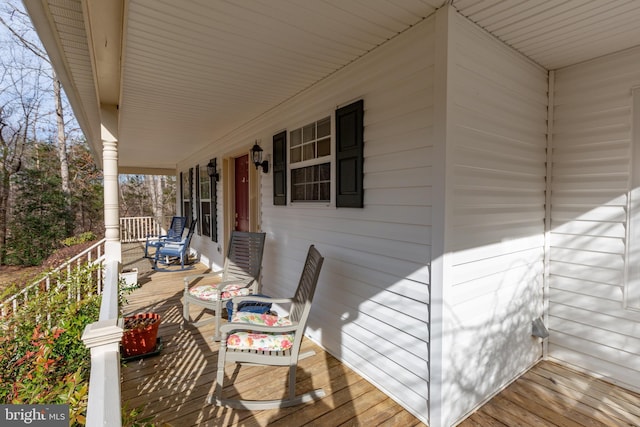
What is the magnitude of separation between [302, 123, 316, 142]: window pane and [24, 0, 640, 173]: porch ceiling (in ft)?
1.34

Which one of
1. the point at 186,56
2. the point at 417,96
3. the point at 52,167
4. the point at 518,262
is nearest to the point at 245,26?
the point at 186,56

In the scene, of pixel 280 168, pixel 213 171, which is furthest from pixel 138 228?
pixel 280 168

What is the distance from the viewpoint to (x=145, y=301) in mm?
4410

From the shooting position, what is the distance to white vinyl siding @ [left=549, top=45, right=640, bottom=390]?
2.36 m

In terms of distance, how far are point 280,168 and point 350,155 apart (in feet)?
4.58

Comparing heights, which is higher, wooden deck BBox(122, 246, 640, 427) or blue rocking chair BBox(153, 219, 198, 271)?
blue rocking chair BBox(153, 219, 198, 271)

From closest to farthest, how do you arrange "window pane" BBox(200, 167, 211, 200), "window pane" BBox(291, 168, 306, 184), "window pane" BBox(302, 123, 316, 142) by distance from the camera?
"window pane" BBox(302, 123, 316, 142) < "window pane" BBox(291, 168, 306, 184) < "window pane" BBox(200, 167, 211, 200)

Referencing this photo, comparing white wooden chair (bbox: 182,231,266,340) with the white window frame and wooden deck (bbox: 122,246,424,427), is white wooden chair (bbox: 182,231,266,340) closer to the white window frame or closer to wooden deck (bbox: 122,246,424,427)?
wooden deck (bbox: 122,246,424,427)

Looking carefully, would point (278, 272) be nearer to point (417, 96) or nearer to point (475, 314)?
point (475, 314)

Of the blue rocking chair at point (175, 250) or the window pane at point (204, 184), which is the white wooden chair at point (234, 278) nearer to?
the blue rocking chair at point (175, 250)

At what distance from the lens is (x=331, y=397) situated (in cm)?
229

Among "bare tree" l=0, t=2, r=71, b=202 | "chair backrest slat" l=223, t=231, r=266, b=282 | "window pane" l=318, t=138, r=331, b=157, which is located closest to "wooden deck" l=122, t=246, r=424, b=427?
"chair backrest slat" l=223, t=231, r=266, b=282

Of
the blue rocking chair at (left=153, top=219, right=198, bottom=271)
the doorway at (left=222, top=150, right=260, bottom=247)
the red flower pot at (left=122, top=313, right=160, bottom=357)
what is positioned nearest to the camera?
the red flower pot at (left=122, top=313, right=160, bottom=357)

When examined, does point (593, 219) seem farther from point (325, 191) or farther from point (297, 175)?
point (297, 175)
